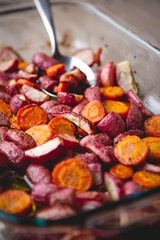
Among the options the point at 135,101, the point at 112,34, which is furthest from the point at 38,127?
the point at 112,34

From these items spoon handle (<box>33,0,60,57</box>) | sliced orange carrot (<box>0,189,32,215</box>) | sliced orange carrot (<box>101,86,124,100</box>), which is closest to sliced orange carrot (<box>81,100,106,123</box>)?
sliced orange carrot (<box>101,86,124,100</box>)

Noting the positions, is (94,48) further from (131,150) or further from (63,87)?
(131,150)

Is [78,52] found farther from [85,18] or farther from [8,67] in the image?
[8,67]

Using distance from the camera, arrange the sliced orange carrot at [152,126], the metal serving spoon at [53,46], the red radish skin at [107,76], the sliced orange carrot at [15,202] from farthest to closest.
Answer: the metal serving spoon at [53,46]
the red radish skin at [107,76]
the sliced orange carrot at [152,126]
the sliced orange carrot at [15,202]

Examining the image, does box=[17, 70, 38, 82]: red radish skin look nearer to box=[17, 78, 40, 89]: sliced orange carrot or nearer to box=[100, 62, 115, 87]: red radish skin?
box=[17, 78, 40, 89]: sliced orange carrot

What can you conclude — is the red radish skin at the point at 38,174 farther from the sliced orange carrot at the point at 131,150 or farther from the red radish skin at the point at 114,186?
the sliced orange carrot at the point at 131,150

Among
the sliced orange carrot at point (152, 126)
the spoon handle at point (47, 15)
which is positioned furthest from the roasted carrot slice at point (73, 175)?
the spoon handle at point (47, 15)

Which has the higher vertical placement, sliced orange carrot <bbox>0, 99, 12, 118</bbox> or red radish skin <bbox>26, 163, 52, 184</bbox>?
red radish skin <bbox>26, 163, 52, 184</bbox>
